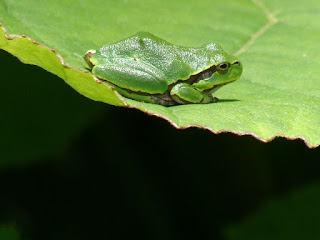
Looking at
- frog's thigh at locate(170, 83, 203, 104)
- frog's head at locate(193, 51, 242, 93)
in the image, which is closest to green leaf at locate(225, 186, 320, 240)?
frog's head at locate(193, 51, 242, 93)

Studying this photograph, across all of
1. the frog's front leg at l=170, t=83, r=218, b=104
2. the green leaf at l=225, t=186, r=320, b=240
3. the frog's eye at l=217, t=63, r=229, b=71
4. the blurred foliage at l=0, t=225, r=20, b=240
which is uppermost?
the frog's eye at l=217, t=63, r=229, b=71

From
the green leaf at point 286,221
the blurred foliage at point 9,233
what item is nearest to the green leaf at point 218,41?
the blurred foliage at point 9,233

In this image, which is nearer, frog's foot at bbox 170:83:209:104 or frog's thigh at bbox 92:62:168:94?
frog's thigh at bbox 92:62:168:94

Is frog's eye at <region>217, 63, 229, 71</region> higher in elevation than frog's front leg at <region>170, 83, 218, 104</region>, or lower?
higher

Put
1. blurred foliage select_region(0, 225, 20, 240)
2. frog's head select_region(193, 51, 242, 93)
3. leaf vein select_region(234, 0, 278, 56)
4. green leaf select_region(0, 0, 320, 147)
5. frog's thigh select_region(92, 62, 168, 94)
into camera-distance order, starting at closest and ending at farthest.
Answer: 1. green leaf select_region(0, 0, 320, 147)
2. frog's thigh select_region(92, 62, 168, 94)
3. blurred foliage select_region(0, 225, 20, 240)
4. frog's head select_region(193, 51, 242, 93)
5. leaf vein select_region(234, 0, 278, 56)

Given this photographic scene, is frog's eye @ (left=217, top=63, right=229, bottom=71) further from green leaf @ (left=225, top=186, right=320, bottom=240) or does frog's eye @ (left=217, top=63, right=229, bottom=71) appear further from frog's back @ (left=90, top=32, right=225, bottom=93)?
green leaf @ (left=225, top=186, right=320, bottom=240)

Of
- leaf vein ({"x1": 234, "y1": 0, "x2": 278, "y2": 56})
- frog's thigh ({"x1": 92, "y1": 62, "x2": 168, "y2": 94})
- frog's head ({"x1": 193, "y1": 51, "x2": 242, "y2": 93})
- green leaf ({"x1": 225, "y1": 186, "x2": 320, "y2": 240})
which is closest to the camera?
frog's thigh ({"x1": 92, "y1": 62, "x2": 168, "y2": 94})

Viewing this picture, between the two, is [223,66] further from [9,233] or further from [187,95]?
[9,233]

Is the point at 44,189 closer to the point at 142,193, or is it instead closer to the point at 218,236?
the point at 142,193

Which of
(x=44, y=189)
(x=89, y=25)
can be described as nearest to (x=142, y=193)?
(x=44, y=189)
